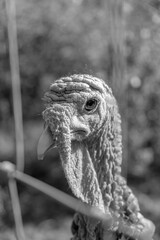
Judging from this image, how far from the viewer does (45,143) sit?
1.84 m

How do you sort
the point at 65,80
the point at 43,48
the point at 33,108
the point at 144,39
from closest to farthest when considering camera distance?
1. the point at 65,80
2. the point at 144,39
3. the point at 43,48
4. the point at 33,108

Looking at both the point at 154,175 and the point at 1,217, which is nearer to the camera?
the point at 1,217

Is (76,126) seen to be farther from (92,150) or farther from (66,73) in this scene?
(66,73)

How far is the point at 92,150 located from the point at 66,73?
8.38 feet

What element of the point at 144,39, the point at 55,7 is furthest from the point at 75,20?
the point at 144,39

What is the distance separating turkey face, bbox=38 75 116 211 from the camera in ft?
6.03

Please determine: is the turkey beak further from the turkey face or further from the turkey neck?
the turkey neck

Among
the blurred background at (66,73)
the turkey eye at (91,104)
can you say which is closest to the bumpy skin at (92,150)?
the turkey eye at (91,104)

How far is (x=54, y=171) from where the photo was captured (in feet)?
17.8

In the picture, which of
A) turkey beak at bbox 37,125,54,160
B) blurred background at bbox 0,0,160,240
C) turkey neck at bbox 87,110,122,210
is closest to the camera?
turkey beak at bbox 37,125,54,160

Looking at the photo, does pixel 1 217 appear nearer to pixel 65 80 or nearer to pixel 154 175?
pixel 154 175

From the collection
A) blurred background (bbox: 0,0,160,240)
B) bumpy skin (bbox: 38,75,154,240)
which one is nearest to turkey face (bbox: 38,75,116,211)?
bumpy skin (bbox: 38,75,154,240)

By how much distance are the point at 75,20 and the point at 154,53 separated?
2.29 ft

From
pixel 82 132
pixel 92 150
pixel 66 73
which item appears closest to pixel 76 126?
pixel 82 132
